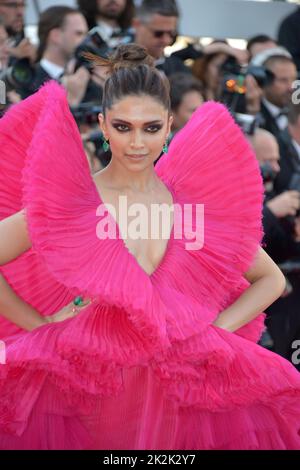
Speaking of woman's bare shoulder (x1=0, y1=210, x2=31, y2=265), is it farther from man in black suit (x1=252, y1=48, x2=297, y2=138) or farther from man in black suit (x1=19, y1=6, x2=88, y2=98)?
man in black suit (x1=252, y1=48, x2=297, y2=138)

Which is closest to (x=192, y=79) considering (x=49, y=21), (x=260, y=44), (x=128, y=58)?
(x=49, y=21)

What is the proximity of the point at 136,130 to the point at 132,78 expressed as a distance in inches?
6.5

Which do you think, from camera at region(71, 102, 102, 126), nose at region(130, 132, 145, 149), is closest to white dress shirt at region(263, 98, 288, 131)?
camera at region(71, 102, 102, 126)

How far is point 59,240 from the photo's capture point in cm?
325

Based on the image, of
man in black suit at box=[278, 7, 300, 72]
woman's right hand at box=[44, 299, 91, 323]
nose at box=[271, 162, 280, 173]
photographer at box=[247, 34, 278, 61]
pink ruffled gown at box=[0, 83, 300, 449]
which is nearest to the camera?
pink ruffled gown at box=[0, 83, 300, 449]

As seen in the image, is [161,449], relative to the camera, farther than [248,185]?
No

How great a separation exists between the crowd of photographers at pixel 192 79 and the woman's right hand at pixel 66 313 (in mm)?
1614

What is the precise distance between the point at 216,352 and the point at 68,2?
3856 millimetres

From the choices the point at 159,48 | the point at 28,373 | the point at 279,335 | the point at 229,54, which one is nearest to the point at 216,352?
the point at 28,373

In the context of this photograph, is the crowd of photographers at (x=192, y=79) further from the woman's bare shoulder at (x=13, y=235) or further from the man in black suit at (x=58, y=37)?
the woman's bare shoulder at (x=13, y=235)

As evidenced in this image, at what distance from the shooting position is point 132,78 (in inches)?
132

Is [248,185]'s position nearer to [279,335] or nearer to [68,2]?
[279,335]

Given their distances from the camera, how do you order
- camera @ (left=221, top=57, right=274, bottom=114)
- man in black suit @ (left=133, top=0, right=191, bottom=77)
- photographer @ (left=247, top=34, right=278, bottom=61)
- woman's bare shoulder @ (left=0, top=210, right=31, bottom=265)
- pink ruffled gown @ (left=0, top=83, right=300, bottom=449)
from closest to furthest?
1. pink ruffled gown @ (left=0, top=83, right=300, bottom=449)
2. woman's bare shoulder @ (left=0, top=210, right=31, bottom=265)
3. man in black suit @ (left=133, top=0, right=191, bottom=77)
4. camera @ (left=221, top=57, right=274, bottom=114)
5. photographer @ (left=247, top=34, right=278, bottom=61)

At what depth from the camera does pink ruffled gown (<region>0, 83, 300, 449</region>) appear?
317cm
